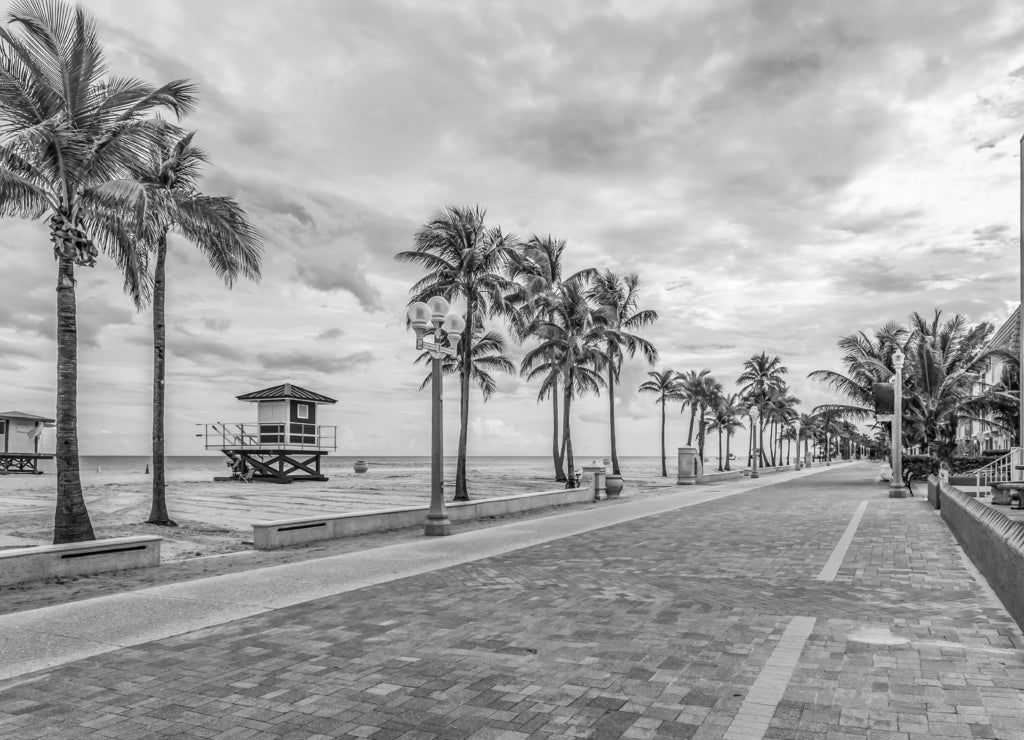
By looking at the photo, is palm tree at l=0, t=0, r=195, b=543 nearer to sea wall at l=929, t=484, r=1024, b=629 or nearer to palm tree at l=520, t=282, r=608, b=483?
sea wall at l=929, t=484, r=1024, b=629

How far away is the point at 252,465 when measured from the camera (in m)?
36.5

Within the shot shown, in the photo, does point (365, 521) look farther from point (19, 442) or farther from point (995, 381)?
point (995, 381)

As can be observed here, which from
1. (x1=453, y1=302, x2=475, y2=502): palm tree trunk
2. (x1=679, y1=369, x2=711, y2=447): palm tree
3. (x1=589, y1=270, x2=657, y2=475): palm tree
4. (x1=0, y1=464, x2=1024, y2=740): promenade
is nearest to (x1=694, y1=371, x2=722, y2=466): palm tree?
(x1=679, y1=369, x2=711, y2=447): palm tree

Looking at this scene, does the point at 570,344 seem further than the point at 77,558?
Yes

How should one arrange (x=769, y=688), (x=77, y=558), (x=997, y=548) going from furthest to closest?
(x=77, y=558) → (x=997, y=548) → (x=769, y=688)

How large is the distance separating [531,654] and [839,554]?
22.9 feet

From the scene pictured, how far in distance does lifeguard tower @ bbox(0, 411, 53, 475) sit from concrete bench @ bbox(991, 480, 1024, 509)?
46664 millimetres

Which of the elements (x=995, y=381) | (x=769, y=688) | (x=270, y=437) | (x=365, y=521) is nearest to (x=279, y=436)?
(x=270, y=437)

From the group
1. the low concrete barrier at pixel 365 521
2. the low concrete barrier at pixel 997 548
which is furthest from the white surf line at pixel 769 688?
the low concrete barrier at pixel 365 521

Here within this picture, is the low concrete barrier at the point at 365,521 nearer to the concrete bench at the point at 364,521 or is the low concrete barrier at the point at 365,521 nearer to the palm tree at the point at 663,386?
the concrete bench at the point at 364,521

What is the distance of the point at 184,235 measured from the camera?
16250mm

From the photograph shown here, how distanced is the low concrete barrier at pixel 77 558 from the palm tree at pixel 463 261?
13.2 m

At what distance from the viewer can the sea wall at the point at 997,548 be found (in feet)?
20.7

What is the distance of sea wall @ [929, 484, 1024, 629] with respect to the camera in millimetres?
6305
